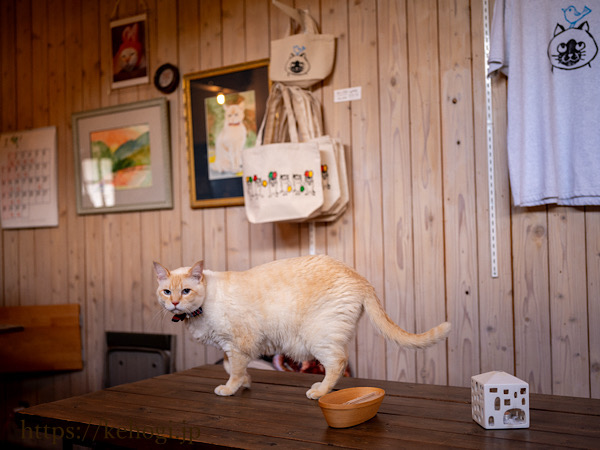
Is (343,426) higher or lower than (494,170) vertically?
lower

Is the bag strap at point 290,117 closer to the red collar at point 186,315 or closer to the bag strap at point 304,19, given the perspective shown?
the bag strap at point 304,19

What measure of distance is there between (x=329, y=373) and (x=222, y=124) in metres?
1.52

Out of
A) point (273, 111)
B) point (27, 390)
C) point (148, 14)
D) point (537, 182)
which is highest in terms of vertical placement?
point (148, 14)

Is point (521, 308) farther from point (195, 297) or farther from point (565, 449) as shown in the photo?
point (195, 297)

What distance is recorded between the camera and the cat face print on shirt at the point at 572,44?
1771 millimetres

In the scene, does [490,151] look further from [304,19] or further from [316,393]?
[316,393]

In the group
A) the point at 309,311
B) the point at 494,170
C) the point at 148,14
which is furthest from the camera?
the point at 148,14

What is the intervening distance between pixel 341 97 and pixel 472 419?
1491 mm

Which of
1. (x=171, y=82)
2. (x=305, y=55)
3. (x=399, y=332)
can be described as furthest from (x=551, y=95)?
(x=171, y=82)

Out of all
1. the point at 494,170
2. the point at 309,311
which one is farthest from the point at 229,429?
the point at 494,170

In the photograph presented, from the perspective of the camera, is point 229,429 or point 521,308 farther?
point 521,308

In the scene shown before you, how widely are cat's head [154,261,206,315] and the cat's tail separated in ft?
1.43

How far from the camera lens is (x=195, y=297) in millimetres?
1339

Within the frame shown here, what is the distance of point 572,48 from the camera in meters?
1.79
